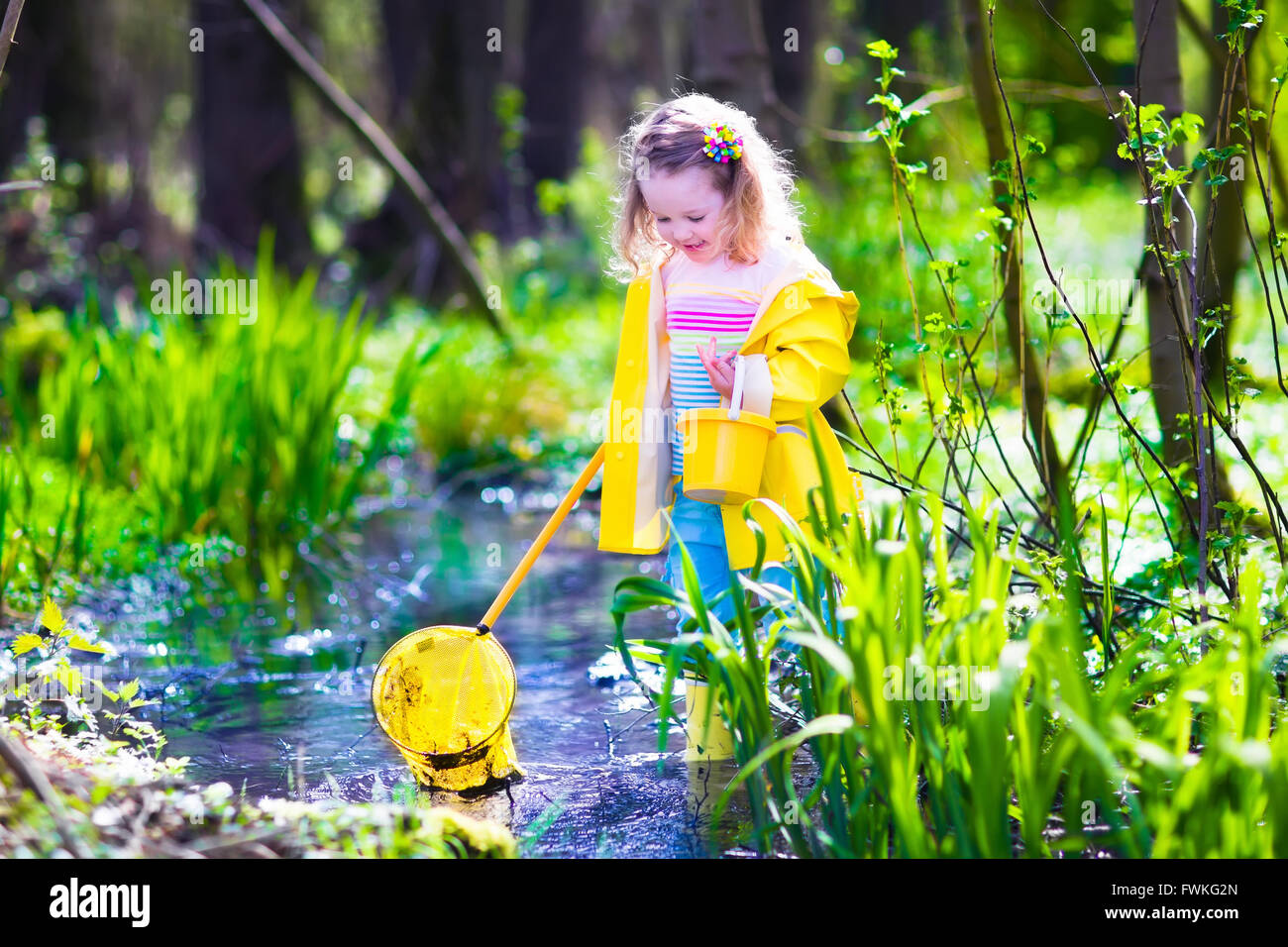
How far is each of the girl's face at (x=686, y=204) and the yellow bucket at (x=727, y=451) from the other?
36 cm

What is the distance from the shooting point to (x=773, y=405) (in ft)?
8.47

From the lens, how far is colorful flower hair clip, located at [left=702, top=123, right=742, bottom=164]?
262cm

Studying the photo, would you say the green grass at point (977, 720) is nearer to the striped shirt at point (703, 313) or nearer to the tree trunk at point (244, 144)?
the striped shirt at point (703, 313)

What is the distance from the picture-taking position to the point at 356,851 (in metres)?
2.11

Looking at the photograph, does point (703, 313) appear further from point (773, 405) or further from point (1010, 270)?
point (1010, 270)

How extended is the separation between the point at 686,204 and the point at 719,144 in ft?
0.44

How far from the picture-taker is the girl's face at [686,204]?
262 cm

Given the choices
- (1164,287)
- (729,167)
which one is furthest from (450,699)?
(1164,287)

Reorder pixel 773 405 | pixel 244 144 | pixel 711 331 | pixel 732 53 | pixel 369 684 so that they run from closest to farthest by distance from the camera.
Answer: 1. pixel 773 405
2. pixel 711 331
3. pixel 369 684
4. pixel 732 53
5. pixel 244 144

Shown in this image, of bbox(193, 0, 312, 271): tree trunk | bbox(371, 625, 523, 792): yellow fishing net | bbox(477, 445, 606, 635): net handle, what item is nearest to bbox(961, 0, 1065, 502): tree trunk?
bbox(477, 445, 606, 635): net handle

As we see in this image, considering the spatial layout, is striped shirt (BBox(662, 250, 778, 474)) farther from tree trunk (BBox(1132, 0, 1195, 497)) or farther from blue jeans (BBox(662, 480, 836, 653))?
tree trunk (BBox(1132, 0, 1195, 497))

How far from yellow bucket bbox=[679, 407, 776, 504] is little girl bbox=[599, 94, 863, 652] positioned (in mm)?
45
